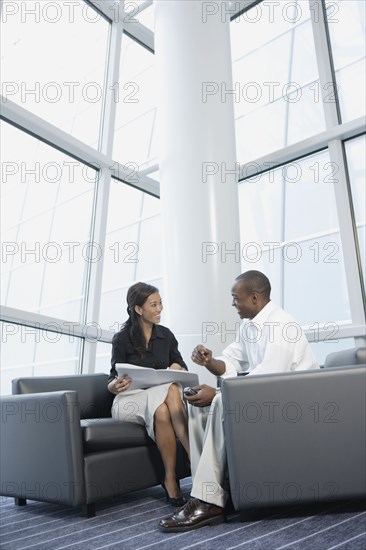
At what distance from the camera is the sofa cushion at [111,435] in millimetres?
2441

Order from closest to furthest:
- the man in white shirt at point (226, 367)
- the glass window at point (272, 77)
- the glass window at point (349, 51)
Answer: the man in white shirt at point (226, 367) < the glass window at point (349, 51) < the glass window at point (272, 77)

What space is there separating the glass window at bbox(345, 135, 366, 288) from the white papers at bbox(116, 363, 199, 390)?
8.69ft

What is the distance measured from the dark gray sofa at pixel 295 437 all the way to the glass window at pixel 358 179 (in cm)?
287

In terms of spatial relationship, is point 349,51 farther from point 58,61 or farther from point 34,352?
point 34,352

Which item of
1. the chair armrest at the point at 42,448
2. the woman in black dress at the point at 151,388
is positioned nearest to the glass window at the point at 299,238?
the woman in black dress at the point at 151,388

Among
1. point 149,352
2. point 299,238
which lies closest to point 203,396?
point 149,352

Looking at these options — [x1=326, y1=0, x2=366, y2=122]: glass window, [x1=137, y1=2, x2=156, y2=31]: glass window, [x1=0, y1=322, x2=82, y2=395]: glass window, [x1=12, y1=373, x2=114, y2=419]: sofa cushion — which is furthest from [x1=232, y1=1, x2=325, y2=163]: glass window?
[x1=12, y1=373, x2=114, y2=419]: sofa cushion

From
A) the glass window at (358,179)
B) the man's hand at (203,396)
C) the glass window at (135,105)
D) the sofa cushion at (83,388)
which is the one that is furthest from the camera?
the glass window at (135,105)

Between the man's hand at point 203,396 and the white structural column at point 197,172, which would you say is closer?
the man's hand at point 203,396

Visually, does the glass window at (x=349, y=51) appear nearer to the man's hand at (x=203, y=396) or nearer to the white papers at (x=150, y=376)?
the white papers at (x=150, y=376)

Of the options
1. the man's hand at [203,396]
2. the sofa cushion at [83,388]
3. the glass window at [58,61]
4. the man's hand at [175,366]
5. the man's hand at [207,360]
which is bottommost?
the man's hand at [203,396]

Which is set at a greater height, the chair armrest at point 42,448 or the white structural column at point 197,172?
the white structural column at point 197,172

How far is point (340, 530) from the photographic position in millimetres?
1882

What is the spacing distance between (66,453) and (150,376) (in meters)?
0.54
